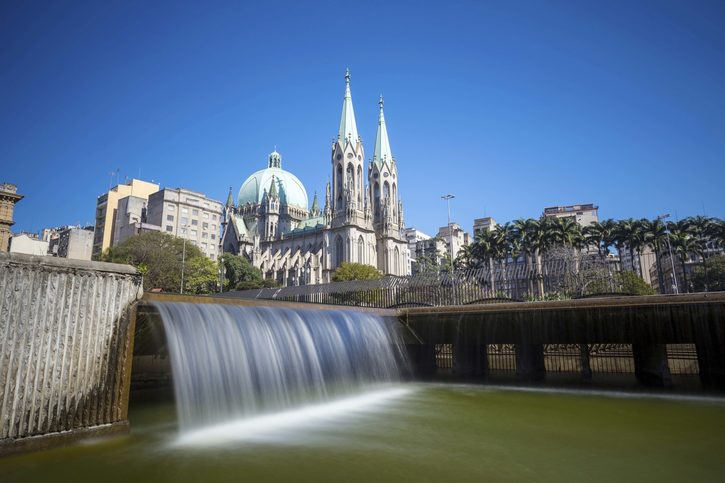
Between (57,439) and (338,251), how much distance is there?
3347 inches

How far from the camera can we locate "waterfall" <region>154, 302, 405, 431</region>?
10594 millimetres

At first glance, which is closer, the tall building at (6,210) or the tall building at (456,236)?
the tall building at (6,210)

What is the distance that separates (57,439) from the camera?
833 centimetres

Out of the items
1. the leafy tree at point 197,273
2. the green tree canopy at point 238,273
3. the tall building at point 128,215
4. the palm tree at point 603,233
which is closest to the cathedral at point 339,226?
the green tree canopy at point 238,273

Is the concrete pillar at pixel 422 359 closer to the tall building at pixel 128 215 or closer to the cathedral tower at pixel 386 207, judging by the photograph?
the cathedral tower at pixel 386 207

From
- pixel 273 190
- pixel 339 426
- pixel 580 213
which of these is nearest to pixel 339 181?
pixel 273 190

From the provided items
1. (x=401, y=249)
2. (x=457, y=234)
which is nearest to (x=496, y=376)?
(x=401, y=249)

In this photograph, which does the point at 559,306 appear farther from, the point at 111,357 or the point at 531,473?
the point at 111,357

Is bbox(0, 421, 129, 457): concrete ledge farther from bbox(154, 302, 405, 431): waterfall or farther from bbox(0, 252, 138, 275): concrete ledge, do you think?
bbox(0, 252, 138, 275): concrete ledge

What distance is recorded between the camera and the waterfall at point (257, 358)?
34.8ft

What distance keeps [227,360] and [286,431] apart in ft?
8.23

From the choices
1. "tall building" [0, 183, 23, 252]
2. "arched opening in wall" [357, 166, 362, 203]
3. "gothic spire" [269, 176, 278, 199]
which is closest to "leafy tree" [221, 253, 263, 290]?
"arched opening in wall" [357, 166, 362, 203]

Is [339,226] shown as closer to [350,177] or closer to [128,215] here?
[350,177]

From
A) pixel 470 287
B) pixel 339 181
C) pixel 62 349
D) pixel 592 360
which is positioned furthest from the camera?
pixel 339 181
